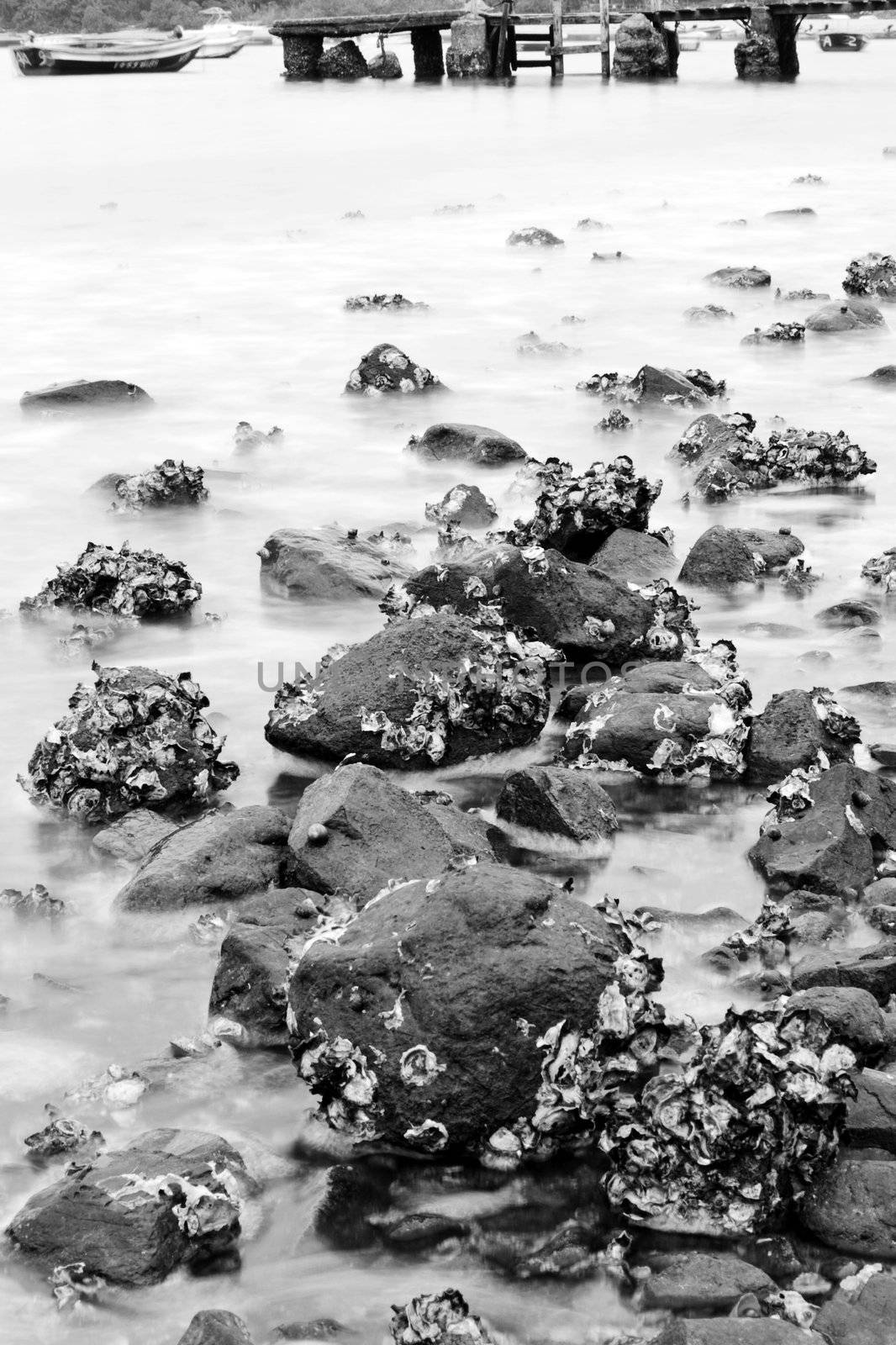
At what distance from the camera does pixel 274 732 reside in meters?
5.89

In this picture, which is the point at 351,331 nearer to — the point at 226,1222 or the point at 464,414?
the point at 464,414

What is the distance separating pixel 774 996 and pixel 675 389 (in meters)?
7.33

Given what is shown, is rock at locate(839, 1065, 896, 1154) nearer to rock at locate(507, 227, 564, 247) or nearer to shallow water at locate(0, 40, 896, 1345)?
shallow water at locate(0, 40, 896, 1345)

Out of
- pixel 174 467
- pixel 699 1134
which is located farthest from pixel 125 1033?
pixel 174 467

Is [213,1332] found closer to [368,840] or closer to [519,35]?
→ [368,840]

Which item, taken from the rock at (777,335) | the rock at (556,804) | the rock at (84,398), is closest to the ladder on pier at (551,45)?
the rock at (777,335)

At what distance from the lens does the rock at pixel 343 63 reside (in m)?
48.4

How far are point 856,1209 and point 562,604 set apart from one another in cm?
347

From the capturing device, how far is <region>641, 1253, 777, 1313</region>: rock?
3.29m

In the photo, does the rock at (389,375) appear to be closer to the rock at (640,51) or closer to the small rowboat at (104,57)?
the rock at (640,51)

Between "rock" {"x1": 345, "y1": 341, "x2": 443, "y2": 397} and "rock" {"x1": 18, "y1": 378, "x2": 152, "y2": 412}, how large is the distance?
1.57m

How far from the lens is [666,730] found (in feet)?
18.7

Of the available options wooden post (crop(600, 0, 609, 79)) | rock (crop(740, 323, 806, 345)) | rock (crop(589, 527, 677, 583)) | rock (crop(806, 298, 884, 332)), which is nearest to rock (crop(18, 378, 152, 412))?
rock (crop(740, 323, 806, 345))

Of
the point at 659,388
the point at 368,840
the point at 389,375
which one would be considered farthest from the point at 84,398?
the point at 368,840
